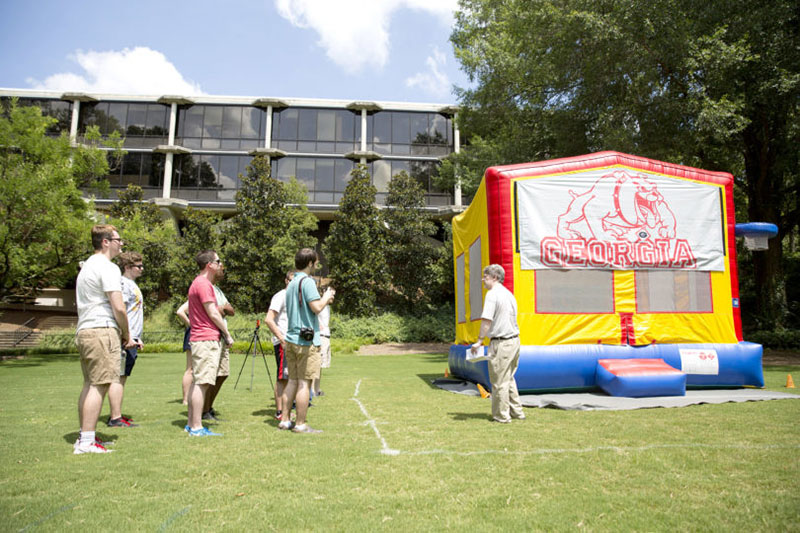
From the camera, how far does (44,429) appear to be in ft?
18.8

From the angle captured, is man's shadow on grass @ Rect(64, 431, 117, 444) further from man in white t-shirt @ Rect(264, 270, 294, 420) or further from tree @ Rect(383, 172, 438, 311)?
tree @ Rect(383, 172, 438, 311)

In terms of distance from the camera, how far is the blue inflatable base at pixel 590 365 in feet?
28.7

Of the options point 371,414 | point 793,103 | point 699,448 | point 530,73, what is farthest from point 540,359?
point 530,73

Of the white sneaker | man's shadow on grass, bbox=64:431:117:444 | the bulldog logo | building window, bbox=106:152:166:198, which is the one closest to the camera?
the white sneaker

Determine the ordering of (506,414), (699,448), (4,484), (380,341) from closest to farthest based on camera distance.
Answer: (4,484) → (699,448) → (506,414) → (380,341)

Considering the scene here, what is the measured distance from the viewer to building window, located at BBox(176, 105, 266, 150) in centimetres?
3694

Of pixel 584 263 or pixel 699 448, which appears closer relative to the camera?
pixel 699 448

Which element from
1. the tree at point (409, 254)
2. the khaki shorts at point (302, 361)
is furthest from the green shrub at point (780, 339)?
the khaki shorts at point (302, 361)

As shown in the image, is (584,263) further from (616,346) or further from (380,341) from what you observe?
(380,341)

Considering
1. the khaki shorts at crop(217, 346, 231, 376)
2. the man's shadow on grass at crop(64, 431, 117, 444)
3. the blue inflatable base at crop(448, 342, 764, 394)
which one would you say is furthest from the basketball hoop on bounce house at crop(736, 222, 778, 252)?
the man's shadow on grass at crop(64, 431, 117, 444)

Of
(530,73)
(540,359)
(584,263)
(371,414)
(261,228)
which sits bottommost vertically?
(371,414)

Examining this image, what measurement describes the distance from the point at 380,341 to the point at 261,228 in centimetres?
941

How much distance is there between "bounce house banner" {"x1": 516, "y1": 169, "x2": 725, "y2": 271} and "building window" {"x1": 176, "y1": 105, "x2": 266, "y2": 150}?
31.1 meters

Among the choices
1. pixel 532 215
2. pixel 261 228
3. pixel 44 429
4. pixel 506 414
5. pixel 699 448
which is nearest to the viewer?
pixel 699 448
